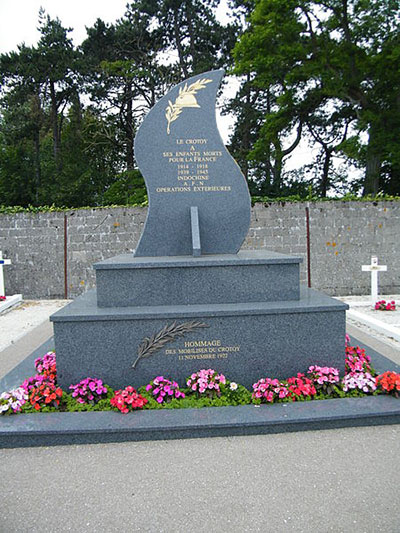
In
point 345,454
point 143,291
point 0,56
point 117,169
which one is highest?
point 0,56

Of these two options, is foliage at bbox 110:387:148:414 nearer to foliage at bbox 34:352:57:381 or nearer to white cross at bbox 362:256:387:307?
foliage at bbox 34:352:57:381

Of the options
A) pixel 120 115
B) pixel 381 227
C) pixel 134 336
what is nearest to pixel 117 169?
pixel 120 115

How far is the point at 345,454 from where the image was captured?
2.69m

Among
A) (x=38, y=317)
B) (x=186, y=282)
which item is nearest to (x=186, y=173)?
(x=186, y=282)

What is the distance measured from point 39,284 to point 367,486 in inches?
316

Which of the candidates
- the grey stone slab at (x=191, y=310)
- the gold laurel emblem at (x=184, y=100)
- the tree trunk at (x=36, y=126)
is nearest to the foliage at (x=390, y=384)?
the grey stone slab at (x=191, y=310)

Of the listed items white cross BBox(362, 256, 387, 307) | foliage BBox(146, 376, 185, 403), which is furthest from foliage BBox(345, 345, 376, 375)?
white cross BBox(362, 256, 387, 307)

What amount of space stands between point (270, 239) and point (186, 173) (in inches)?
191

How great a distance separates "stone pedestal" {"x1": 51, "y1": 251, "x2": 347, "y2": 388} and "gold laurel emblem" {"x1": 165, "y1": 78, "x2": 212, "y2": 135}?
1678mm

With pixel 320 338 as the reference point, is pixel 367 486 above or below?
below

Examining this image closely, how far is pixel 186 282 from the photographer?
3725 millimetres

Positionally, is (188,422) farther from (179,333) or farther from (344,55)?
(344,55)

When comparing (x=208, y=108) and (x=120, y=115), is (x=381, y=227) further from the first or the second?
(x=120, y=115)

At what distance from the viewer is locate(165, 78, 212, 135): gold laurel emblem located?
437 centimetres
